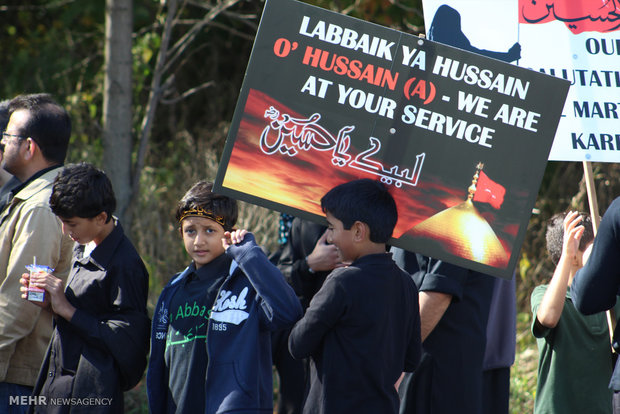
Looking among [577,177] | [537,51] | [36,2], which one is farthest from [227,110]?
[537,51]

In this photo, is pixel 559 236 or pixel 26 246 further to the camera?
pixel 559 236

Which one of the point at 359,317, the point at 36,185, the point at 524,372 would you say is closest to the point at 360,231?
the point at 359,317

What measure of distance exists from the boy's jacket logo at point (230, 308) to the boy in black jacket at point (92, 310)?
44 centimetres

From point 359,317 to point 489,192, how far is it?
0.78 metres

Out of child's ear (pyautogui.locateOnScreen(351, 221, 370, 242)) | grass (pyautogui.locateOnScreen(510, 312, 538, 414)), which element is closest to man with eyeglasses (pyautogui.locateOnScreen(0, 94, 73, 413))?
child's ear (pyautogui.locateOnScreen(351, 221, 370, 242))

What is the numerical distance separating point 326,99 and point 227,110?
21.8ft

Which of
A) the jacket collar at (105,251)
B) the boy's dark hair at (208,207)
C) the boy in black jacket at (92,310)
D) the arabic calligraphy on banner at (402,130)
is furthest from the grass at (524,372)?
the jacket collar at (105,251)

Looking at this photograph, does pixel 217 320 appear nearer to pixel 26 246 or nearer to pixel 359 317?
pixel 359 317

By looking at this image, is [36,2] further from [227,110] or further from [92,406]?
[92,406]

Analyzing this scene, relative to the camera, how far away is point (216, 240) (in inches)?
137

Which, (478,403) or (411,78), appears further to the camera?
(478,403)

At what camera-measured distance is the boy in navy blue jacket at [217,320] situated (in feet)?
10.4

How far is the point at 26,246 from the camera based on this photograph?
3.66 meters

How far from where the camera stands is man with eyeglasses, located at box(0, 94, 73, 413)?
3.63 metres
